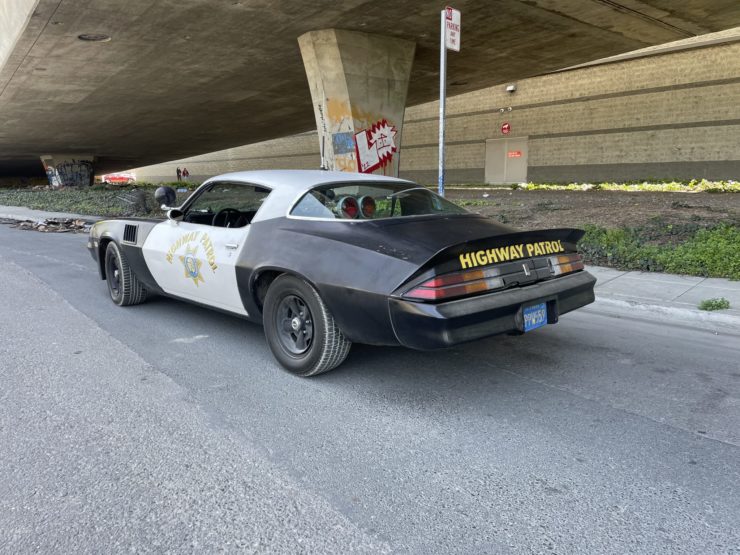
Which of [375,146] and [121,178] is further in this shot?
[121,178]

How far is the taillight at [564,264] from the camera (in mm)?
4211

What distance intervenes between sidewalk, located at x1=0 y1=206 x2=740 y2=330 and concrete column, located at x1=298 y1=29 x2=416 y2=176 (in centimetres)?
729

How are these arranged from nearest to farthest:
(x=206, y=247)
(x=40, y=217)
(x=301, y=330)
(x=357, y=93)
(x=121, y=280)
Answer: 1. (x=301, y=330)
2. (x=206, y=247)
3. (x=121, y=280)
4. (x=357, y=93)
5. (x=40, y=217)

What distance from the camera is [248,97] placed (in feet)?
70.6

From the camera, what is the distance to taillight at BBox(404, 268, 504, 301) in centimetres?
343

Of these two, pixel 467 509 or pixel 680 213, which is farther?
pixel 680 213

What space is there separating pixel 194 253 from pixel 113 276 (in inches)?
81.4

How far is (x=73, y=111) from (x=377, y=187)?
2439 centimetres

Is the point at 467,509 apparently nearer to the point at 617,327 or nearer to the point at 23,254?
the point at 617,327

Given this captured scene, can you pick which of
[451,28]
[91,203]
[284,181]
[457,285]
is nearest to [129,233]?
[284,181]

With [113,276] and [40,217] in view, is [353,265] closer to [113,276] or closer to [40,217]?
[113,276]

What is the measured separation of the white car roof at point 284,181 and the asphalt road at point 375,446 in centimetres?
125

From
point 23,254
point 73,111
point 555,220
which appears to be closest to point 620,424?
point 555,220

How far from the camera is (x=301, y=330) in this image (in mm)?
4176
